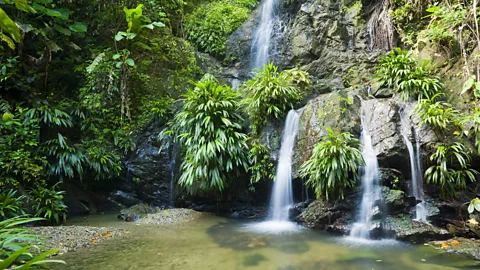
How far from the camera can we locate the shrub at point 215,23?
1006 cm

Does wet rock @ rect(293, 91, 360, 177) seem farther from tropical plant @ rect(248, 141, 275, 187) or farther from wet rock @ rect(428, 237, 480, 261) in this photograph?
wet rock @ rect(428, 237, 480, 261)

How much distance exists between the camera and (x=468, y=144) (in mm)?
5359

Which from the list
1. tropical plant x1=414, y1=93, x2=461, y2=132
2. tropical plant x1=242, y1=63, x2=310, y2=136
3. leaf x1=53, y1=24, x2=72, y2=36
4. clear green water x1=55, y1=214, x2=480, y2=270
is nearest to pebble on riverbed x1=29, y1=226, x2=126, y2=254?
clear green water x1=55, y1=214, x2=480, y2=270

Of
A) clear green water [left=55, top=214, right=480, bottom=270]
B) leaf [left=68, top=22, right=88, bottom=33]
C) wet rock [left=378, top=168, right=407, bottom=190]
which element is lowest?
clear green water [left=55, top=214, right=480, bottom=270]

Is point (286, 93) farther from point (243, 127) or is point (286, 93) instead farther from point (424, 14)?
point (424, 14)

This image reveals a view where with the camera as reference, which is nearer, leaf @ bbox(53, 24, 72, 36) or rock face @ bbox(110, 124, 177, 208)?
leaf @ bbox(53, 24, 72, 36)

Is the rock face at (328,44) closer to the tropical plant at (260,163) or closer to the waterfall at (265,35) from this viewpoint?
the waterfall at (265,35)

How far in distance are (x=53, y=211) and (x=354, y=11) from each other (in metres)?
9.08

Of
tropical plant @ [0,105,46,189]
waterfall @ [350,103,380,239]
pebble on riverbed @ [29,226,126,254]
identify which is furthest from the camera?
tropical plant @ [0,105,46,189]

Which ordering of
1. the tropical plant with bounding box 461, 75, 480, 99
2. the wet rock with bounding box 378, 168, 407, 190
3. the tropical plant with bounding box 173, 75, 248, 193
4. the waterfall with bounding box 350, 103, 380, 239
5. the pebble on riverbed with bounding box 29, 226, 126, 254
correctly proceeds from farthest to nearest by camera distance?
the tropical plant with bounding box 173, 75, 248, 193 < the wet rock with bounding box 378, 168, 407, 190 < the tropical plant with bounding box 461, 75, 480, 99 < the waterfall with bounding box 350, 103, 380, 239 < the pebble on riverbed with bounding box 29, 226, 126, 254

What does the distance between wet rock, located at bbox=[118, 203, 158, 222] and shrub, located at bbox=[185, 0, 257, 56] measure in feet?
17.9

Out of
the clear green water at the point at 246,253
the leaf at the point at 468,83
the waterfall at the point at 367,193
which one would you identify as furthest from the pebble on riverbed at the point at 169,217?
the leaf at the point at 468,83

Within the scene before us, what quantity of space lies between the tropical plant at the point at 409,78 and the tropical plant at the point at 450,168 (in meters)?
1.17

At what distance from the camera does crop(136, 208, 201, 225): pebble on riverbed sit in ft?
20.8
